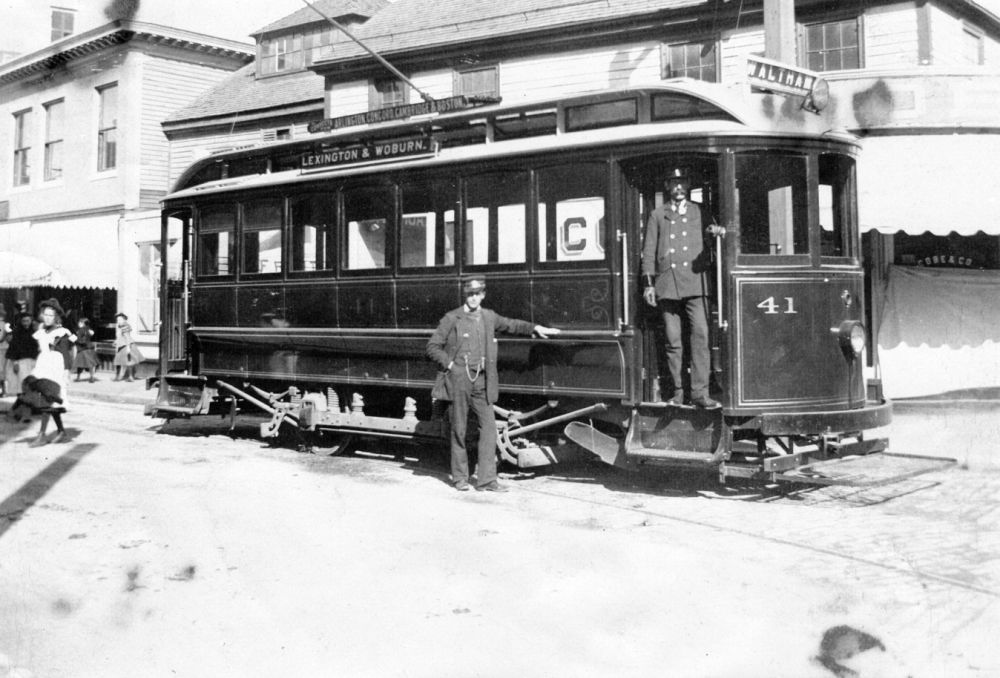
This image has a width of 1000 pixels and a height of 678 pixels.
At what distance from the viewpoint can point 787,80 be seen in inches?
293

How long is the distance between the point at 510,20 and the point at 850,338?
508 inches

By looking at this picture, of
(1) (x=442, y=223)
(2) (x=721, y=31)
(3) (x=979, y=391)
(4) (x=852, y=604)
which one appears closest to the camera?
(4) (x=852, y=604)

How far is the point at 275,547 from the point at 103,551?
1158mm

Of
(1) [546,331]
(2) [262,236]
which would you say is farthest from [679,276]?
(2) [262,236]

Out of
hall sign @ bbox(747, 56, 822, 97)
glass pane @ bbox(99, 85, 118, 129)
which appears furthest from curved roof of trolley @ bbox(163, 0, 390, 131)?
hall sign @ bbox(747, 56, 822, 97)

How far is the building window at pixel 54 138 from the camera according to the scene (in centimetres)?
2762

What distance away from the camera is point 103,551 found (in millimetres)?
6074

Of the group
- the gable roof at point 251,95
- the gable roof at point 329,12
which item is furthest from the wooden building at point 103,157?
the gable roof at point 329,12

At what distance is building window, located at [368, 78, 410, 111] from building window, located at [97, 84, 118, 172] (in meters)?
9.75

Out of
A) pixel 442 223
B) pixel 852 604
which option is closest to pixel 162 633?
pixel 852 604

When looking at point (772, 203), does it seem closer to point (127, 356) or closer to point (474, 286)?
point (474, 286)

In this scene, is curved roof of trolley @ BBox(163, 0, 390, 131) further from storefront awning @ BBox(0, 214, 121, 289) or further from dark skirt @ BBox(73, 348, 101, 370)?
dark skirt @ BBox(73, 348, 101, 370)

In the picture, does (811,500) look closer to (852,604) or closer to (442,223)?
(852,604)

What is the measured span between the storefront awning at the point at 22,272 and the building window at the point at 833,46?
18.4 meters
